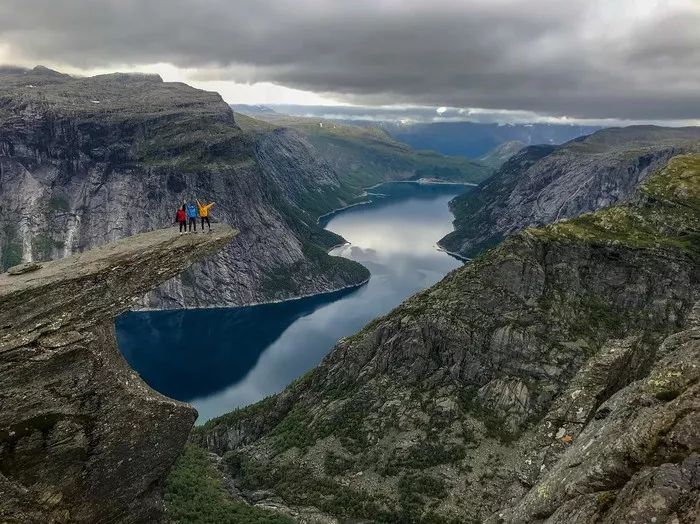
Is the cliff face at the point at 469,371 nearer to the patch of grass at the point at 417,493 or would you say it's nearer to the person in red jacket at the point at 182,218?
the patch of grass at the point at 417,493

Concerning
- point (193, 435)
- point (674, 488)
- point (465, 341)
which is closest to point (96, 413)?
point (674, 488)

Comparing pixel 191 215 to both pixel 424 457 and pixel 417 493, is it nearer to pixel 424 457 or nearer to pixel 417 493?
pixel 417 493

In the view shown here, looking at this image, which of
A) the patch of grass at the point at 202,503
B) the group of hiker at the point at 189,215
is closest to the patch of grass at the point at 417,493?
the patch of grass at the point at 202,503

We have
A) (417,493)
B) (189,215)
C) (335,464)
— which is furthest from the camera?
(335,464)

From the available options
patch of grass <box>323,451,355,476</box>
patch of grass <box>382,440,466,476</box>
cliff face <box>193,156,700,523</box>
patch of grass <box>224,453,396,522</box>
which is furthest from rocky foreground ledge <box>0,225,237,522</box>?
patch of grass <box>382,440,466,476</box>

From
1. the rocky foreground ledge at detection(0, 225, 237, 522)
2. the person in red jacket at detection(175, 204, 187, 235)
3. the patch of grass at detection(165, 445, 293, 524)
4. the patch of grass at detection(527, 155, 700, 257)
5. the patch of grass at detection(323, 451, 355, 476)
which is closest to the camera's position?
the rocky foreground ledge at detection(0, 225, 237, 522)

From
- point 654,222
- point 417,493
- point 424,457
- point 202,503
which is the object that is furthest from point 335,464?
point 654,222

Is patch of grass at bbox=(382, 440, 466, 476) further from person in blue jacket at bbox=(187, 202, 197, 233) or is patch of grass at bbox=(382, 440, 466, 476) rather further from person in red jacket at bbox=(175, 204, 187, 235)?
person in red jacket at bbox=(175, 204, 187, 235)
